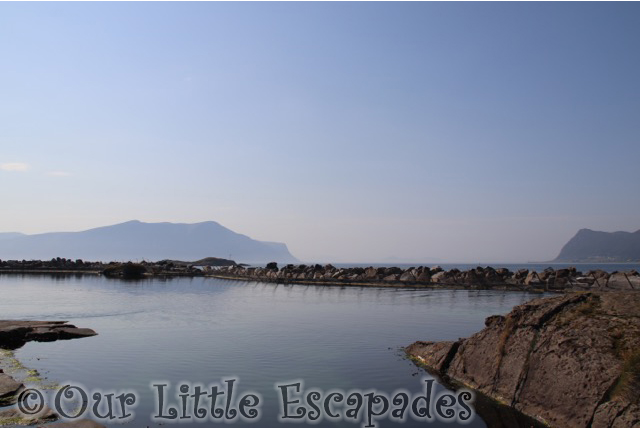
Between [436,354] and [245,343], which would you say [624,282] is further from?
[245,343]

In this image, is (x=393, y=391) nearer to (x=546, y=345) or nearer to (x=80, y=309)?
(x=546, y=345)

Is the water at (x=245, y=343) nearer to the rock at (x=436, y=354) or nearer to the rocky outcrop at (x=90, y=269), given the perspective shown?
the rock at (x=436, y=354)

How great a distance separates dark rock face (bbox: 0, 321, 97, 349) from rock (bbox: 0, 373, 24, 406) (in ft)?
25.5

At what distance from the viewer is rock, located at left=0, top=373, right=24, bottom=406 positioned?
11.9m

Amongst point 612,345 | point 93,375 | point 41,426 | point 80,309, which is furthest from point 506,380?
point 80,309

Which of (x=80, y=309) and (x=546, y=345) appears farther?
(x=80, y=309)

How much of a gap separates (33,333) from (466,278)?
170 ft

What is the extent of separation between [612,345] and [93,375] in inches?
598

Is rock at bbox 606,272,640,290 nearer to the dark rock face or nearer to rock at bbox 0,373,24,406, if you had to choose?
the dark rock face

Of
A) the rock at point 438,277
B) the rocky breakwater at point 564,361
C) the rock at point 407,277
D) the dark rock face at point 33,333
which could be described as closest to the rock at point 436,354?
the rocky breakwater at point 564,361

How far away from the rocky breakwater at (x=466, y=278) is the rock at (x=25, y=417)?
4750cm

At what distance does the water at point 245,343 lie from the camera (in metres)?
14.6

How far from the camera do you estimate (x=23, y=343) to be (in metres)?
20.7

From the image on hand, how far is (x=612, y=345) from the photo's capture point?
10.8m
